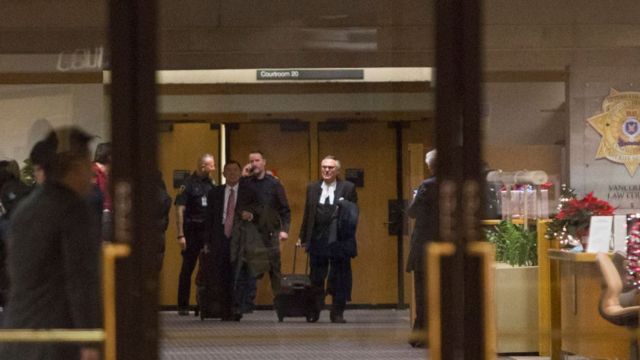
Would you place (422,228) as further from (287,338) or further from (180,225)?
(180,225)

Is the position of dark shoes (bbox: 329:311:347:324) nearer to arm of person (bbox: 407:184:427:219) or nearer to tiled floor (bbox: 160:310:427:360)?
tiled floor (bbox: 160:310:427:360)

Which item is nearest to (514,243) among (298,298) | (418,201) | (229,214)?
(418,201)

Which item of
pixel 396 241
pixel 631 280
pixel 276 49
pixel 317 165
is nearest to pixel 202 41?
pixel 276 49

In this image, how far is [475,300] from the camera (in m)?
5.44

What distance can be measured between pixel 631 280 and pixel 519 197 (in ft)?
2.96

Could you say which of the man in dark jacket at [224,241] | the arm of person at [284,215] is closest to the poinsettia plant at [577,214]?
the arm of person at [284,215]

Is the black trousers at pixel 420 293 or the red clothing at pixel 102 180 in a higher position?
the red clothing at pixel 102 180

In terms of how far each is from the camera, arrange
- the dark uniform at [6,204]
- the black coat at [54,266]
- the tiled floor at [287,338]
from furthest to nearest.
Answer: the tiled floor at [287,338], the dark uniform at [6,204], the black coat at [54,266]

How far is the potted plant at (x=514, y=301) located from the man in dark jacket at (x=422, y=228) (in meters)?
0.22

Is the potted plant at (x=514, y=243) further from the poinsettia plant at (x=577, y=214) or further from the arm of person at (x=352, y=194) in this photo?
the arm of person at (x=352, y=194)

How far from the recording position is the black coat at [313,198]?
5.45 m

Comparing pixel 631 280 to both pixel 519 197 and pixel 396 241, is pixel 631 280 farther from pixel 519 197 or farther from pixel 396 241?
pixel 396 241

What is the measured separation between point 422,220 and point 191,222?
2.73 feet

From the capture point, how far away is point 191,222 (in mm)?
5469
